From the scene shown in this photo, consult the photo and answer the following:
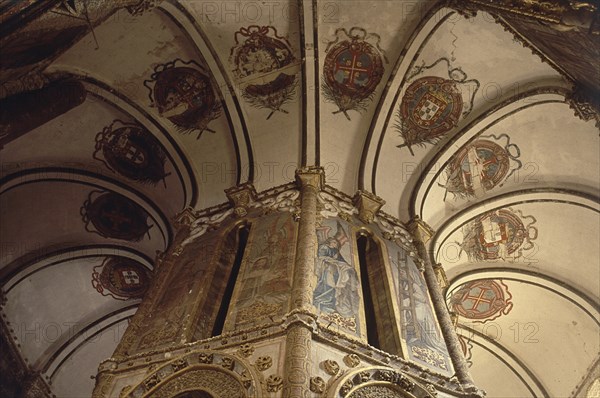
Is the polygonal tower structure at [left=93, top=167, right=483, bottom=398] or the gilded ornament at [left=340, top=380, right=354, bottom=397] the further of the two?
the polygonal tower structure at [left=93, top=167, right=483, bottom=398]

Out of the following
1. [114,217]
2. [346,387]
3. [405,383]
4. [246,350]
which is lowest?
[346,387]

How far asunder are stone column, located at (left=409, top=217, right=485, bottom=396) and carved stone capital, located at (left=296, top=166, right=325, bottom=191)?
166 centimetres

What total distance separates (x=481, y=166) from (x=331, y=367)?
5.67 meters

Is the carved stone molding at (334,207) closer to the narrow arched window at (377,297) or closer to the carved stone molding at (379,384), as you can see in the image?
the narrow arched window at (377,297)

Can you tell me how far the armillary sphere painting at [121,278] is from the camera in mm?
11719

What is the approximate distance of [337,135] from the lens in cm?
956

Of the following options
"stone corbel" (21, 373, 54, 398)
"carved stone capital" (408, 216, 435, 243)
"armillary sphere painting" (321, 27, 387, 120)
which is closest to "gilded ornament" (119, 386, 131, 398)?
"carved stone capital" (408, 216, 435, 243)

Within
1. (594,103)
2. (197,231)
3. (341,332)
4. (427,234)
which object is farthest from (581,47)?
(197,231)

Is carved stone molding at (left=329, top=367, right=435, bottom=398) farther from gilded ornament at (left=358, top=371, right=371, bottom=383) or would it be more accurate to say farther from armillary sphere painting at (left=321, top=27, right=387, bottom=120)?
armillary sphere painting at (left=321, top=27, right=387, bottom=120)

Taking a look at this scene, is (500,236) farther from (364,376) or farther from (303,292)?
(364,376)

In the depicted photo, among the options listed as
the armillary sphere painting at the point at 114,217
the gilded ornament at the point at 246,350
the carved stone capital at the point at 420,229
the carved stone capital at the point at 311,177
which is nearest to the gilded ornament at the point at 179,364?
the gilded ornament at the point at 246,350

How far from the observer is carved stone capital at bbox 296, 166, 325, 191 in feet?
27.7

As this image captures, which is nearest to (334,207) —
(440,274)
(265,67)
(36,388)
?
(440,274)

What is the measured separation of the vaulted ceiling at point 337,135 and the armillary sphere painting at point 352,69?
23 mm
